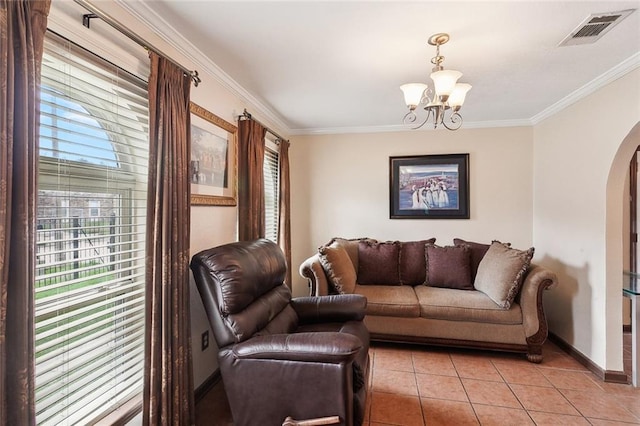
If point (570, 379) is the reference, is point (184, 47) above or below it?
above

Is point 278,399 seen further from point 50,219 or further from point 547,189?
point 547,189

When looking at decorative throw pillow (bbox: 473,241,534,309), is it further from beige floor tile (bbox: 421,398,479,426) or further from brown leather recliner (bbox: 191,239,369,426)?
brown leather recliner (bbox: 191,239,369,426)

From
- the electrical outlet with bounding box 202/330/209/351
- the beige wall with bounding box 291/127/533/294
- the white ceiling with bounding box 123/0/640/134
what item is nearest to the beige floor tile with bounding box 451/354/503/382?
the beige wall with bounding box 291/127/533/294

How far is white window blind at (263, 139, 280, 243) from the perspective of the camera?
11.9 ft

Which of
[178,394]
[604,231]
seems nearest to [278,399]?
[178,394]

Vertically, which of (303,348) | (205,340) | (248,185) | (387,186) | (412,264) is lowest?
(205,340)

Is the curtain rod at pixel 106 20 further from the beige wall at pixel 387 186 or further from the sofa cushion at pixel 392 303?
the beige wall at pixel 387 186

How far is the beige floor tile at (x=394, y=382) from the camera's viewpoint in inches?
94.7

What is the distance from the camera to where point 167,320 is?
1692 millimetres

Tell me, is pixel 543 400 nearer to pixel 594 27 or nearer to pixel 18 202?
pixel 594 27

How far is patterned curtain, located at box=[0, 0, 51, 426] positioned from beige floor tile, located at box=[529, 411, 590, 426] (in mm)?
2693

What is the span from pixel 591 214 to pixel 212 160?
3.23m

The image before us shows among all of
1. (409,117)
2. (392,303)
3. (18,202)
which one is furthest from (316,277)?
(18,202)

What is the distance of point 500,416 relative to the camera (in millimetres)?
2102
